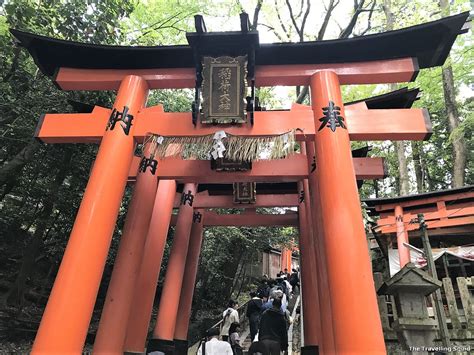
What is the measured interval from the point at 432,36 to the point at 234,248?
12.5 m

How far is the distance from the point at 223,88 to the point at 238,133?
81 cm

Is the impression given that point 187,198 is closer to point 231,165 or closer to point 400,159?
point 231,165

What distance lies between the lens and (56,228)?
33.3 ft

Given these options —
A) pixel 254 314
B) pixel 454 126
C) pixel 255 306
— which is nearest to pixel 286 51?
pixel 255 306

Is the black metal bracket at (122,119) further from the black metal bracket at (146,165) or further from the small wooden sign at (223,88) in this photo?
the black metal bracket at (146,165)

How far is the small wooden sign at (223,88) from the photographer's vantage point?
557 centimetres

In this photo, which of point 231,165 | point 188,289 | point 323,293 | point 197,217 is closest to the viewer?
point 323,293

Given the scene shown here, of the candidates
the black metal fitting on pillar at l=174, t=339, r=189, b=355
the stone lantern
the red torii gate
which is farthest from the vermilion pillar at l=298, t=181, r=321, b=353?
the black metal fitting on pillar at l=174, t=339, r=189, b=355

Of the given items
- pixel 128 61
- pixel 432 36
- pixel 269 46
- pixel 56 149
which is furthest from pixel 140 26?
pixel 432 36

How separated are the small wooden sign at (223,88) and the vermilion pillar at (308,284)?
13.3ft

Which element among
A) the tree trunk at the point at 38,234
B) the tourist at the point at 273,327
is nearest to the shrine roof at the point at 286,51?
the tree trunk at the point at 38,234

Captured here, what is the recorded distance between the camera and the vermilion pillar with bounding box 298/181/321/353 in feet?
27.1

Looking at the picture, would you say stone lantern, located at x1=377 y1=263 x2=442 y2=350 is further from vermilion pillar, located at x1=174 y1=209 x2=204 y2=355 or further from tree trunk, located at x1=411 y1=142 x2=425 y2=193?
tree trunk, located at x1=411 y1=142 x2=425 y2=193

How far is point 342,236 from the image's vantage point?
4.53 meters
